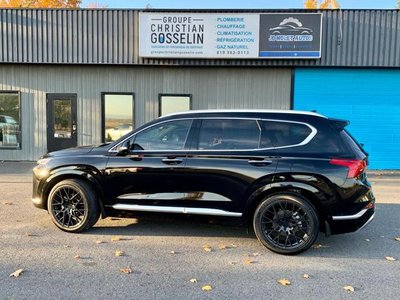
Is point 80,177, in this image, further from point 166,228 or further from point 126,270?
point 126,270

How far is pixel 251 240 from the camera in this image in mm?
5438

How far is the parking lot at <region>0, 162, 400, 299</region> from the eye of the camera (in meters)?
3.79

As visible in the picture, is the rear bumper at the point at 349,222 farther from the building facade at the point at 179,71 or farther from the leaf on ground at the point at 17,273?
the building facade at the point at 179,71

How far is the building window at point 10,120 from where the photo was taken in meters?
13.1

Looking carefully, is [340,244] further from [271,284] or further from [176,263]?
[176,263]

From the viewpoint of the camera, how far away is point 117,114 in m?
13.0

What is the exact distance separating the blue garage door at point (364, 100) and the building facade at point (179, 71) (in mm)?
34

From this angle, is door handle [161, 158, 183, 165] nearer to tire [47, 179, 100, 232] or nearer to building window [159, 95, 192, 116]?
tire [47, 179, 100, 232]

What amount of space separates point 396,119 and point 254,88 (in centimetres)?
487

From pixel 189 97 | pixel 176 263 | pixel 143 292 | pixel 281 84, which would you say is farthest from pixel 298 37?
pixel 143 292

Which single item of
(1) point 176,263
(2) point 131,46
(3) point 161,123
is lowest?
(1) point 176,263

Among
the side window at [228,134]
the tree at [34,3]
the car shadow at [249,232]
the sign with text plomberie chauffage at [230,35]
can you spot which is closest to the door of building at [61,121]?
the sign with text plomberie chauffage at [230,35]

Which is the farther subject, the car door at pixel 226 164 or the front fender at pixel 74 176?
the front fender at pixel 74 176

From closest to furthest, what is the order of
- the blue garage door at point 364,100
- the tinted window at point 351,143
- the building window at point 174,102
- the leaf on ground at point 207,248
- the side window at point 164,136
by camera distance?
the tinted window at point 351,143
the leaf on ground at point 207,248
the side window at point 164,136
the blue garage door at point 364,100
the building window at point 174,102
